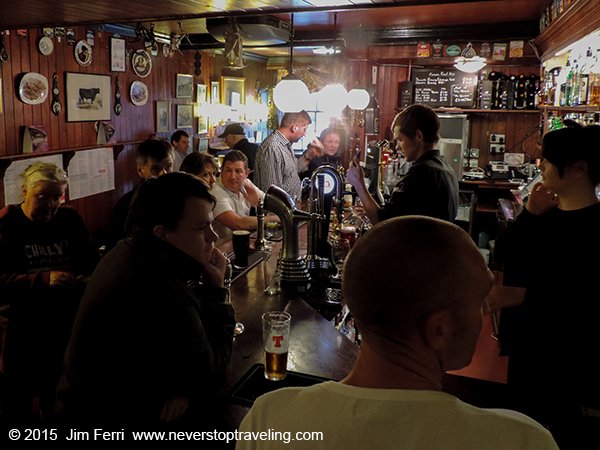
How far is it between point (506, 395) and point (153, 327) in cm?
158

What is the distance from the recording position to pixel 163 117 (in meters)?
7.34

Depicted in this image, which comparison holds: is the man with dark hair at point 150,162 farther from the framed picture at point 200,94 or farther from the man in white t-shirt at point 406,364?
the framed picture at point 200,94

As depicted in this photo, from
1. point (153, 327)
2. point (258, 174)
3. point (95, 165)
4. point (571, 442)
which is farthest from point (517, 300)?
point (95, 165)

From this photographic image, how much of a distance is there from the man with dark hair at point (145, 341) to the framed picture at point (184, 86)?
658 cm

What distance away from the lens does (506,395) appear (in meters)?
2.24

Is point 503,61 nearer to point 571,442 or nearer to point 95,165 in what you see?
point 95,165

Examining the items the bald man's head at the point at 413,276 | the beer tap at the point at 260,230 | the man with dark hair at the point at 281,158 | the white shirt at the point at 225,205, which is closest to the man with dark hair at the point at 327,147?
the man with dark hair at the point at 281,158

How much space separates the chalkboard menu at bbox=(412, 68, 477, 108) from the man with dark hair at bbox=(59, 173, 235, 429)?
288 inches

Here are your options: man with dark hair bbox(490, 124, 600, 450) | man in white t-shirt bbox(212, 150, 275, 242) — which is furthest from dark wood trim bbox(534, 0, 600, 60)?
man in white t-shirt bbox(212, 150, 275, 242)

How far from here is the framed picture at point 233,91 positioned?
936cm

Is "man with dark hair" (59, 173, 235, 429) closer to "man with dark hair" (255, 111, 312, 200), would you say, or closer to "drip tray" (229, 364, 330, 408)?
"drip tray" (229, 364, 330, 408)

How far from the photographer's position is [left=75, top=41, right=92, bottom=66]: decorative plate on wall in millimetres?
5559

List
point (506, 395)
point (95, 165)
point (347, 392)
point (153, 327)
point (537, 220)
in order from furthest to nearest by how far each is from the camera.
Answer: point (95, 165) < point (537, 220) < point (506, 395) < point (153, 327) < point (347, 392)

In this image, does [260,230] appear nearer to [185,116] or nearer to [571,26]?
[571,26]
